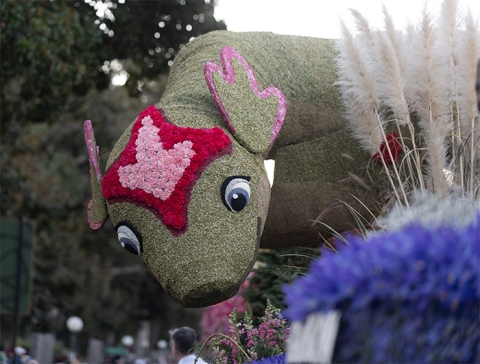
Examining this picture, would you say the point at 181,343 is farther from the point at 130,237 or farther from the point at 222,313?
the point at 222,313

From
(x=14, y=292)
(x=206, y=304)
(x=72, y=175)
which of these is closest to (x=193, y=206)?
(x=206, y=304)

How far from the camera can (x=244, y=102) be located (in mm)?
4086

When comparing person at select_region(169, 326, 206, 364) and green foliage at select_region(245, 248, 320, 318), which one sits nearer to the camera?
person at select_region(169, 326, 206, 364)

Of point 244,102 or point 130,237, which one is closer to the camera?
point 130,237

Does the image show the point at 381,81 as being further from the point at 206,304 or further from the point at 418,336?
the point at 418,336

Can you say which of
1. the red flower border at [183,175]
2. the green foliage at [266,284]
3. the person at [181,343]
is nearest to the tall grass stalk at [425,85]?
the red flower border at [183,175]

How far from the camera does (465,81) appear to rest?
372cm

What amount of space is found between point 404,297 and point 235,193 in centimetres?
248

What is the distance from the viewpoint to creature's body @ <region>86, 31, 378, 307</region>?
3703mm

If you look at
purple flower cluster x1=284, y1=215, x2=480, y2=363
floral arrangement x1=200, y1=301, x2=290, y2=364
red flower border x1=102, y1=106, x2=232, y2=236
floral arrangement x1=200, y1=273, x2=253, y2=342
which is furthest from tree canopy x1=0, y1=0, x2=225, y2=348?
purple flower cluster x1=284, y1=215, x2=480, y2=363

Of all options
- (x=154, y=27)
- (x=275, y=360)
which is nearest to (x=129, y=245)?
(x=275, y=360)

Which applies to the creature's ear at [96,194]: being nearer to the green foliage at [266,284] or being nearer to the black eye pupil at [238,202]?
the black eye pupil at [238,202]

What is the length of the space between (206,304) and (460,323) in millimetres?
2505

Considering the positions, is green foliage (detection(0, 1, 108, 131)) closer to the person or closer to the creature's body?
the creature's body
